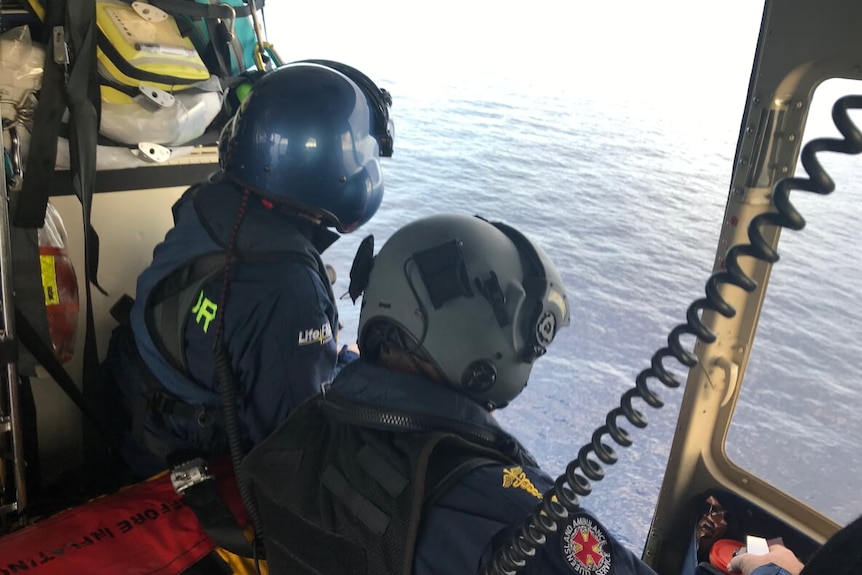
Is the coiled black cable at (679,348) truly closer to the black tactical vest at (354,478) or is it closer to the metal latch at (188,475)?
the black tactical vest at (354,478)

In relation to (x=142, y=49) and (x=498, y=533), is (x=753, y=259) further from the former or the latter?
(x=142, y=49)

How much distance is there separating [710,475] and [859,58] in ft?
3.09

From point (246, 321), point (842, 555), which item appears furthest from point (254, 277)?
point (842, 555)

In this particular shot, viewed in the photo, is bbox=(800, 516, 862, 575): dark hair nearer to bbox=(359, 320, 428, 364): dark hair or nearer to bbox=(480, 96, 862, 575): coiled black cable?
bbox=(480, 96, 862, 575): coiled black cable

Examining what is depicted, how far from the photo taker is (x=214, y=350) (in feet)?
5.08

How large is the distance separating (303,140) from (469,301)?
0.80 meters

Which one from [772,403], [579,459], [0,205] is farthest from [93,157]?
[772,403]

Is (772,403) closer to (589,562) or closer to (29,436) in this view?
(589,562)

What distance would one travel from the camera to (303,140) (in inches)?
66.0

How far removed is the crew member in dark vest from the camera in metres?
0.86

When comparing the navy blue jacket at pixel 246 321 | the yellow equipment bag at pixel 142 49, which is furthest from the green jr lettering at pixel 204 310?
the yellow equipment bag at pixel 142 49

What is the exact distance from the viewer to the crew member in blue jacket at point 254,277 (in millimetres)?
1579

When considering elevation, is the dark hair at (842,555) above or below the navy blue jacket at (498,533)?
above

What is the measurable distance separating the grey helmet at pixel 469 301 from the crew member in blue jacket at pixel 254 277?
0.46 meters
